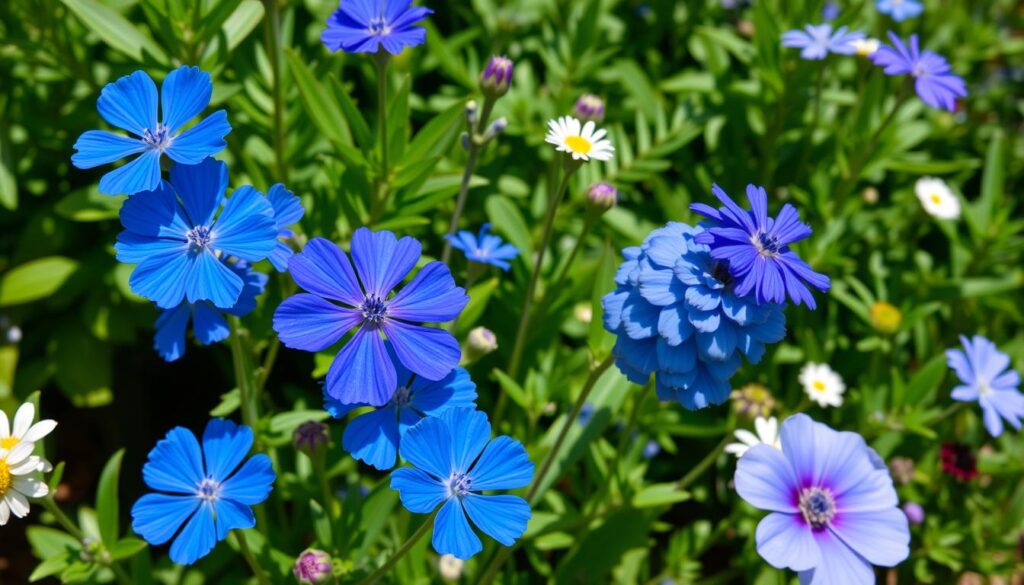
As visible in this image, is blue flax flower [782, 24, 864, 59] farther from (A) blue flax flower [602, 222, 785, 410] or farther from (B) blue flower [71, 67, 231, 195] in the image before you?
(B) blue flower [71, 67, 231, 195]

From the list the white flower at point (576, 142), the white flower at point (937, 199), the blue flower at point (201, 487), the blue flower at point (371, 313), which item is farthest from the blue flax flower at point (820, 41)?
the blue flower at point (201, 487)

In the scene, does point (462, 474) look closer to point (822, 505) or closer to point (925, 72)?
point (822, 505)

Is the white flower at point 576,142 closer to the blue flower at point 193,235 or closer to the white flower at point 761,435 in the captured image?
the blue flower at point 193,235

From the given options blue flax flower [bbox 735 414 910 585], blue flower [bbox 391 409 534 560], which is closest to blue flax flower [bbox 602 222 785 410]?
blue flax flower [bbox 735 414 910 585]

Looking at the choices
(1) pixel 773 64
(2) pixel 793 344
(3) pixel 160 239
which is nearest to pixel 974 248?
(2) pixel 793 344

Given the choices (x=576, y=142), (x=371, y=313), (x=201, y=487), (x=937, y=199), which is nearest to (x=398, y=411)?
(x=371, y=313)

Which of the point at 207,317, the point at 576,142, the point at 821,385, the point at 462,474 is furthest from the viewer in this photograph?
the point at 821,385

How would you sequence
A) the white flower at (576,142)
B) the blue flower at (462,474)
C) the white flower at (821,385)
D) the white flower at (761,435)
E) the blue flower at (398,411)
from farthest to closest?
1. the white flower at (821,385)
2. the white flower at (761,435)
3. the white flower at (576,142)
4. the blue flower at (398,411)
5. the blue flower at (462,474)
